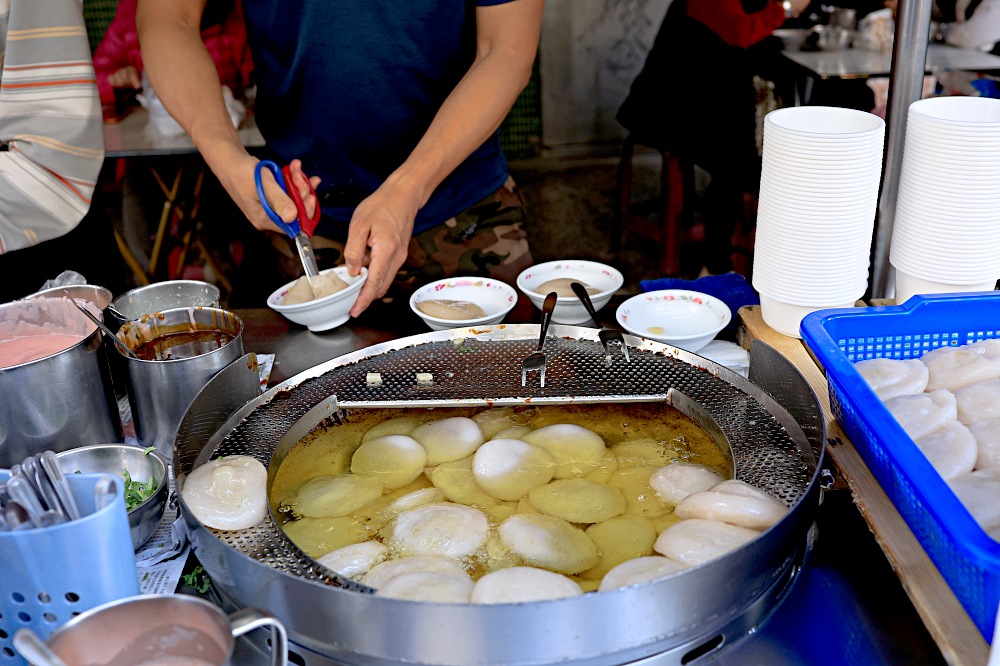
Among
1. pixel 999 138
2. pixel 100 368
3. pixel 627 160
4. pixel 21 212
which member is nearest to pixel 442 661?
pixel 100 368

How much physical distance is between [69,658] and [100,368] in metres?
0.77

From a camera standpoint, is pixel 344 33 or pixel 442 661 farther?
pixel 344 33

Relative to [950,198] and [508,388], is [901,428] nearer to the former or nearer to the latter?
[508,388]

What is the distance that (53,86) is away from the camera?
208cm

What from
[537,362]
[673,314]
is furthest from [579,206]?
[537,362]

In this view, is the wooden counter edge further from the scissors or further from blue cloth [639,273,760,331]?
the scissors

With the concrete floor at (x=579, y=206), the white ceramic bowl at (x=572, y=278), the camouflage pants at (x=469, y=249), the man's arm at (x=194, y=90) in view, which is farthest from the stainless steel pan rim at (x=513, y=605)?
the concrete floor at (x=579, y=206)

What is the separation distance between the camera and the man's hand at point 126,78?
182 inches

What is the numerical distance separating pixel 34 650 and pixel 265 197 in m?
1.36

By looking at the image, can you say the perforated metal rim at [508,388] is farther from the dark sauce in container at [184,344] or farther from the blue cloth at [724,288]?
the blue cloth at [724,288]


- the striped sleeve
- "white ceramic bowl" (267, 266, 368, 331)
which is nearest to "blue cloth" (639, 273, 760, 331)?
"white ceramic bowl" (267, 266, 368, 331)

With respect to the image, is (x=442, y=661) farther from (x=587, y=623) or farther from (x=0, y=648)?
(x=0, y=648)

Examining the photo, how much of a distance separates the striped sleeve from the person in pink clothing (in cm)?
228

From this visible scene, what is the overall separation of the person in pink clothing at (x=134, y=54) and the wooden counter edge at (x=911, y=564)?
375cm
